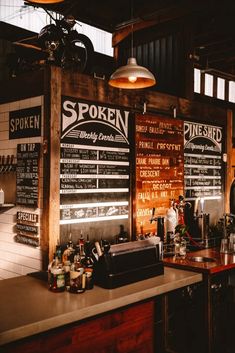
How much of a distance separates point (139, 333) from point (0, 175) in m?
2.41

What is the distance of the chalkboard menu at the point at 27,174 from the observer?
4074 millimetres

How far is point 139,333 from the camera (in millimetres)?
3479

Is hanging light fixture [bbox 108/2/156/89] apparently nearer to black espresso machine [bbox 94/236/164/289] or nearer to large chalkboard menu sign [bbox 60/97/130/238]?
large chalkboard menu sign [bbox 60/97/130/238]

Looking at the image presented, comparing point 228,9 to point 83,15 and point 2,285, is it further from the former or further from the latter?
point 2,285

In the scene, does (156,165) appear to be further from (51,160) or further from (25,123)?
(25,123)

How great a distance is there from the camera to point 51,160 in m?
3.94

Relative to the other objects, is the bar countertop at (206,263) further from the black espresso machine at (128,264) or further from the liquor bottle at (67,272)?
the liquor bottle at (67,272)

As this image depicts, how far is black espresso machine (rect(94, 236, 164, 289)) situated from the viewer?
3348 millimetres

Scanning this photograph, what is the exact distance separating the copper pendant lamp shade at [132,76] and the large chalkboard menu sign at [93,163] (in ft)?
1.53

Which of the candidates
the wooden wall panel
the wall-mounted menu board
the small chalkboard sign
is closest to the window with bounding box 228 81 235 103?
the wall-mounted menu board

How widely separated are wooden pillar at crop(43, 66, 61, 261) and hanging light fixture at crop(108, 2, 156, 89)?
1.93 ft

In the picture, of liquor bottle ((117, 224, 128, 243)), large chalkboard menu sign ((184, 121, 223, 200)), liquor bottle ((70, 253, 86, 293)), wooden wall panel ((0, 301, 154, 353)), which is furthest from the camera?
large chalkboard menu sign ((184, 121, 223, 200))

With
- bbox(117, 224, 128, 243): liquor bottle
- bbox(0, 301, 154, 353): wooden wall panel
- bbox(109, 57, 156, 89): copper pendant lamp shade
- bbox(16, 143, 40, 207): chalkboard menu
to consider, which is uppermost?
bbox(109, 57, 156, 89): copper pendant lamp shade

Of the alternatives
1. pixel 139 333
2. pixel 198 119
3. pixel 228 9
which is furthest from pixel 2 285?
pixel 228 9
